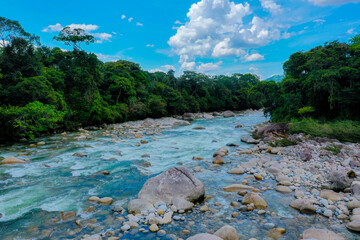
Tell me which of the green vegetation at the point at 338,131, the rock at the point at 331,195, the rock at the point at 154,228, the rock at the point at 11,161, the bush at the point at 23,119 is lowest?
the rock at the point at 154,228

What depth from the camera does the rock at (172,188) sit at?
4969mm

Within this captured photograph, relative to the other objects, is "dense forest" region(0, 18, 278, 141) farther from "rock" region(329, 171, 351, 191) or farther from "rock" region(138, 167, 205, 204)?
"rock" region(329, 171, 351, 191)

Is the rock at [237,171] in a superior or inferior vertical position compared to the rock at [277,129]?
inferior

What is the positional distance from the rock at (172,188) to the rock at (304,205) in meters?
2.14

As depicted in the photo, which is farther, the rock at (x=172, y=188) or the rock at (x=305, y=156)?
the rock at (x=305, y=156)

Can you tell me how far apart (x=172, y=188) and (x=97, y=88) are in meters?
20.7

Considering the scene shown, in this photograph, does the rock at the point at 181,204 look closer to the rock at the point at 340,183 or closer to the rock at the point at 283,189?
the rock at the point at 283,189

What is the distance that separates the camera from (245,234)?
3.79 meters

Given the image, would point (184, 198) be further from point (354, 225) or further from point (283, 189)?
point (354, 225)

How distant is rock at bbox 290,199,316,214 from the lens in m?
4.36

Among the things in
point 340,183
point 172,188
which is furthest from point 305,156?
point 172,188

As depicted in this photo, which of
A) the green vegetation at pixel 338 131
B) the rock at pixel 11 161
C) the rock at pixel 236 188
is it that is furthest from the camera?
the green vegetation at pixel 338 131

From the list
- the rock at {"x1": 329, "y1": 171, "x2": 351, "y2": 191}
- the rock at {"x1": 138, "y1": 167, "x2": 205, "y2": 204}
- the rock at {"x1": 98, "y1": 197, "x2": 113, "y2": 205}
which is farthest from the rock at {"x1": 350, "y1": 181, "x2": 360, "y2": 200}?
the rock at {"x1": 98, "y1": 197, "x2": 113, "y2": 205}

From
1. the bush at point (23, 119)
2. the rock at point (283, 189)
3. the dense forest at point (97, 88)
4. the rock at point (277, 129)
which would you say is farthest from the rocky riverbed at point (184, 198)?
the dense forest at point (97, 88)
